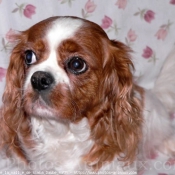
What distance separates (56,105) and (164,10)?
1.12 meters

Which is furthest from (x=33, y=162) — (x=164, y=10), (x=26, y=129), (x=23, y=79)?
(x=164, y=10)

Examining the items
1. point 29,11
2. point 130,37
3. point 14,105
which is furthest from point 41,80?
point 130,37

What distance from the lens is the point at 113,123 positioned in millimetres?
1980

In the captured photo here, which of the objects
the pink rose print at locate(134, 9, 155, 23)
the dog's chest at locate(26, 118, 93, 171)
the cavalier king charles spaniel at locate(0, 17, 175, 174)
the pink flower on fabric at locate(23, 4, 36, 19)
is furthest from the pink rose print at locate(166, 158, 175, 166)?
the pink flower on fabric at locate(23, 4, 36, 19)

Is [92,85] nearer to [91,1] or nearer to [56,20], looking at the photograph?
[56,20]

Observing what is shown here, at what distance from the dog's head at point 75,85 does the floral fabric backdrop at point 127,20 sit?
0.53 meters

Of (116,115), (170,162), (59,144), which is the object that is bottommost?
(170,162)

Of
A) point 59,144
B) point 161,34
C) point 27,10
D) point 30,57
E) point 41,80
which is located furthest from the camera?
point 161,34

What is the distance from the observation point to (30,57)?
1.88 meters

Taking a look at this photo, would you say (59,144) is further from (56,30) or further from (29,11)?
(29,11)

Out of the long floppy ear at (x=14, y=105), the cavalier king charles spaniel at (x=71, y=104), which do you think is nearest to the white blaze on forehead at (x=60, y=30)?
the cavalier king charles spaniel at (x=71, y=104)

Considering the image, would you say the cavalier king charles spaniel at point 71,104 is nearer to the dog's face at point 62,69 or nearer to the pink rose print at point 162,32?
the dog's face at point 62,69

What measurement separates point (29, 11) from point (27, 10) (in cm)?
1

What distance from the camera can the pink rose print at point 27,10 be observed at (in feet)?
8.30
